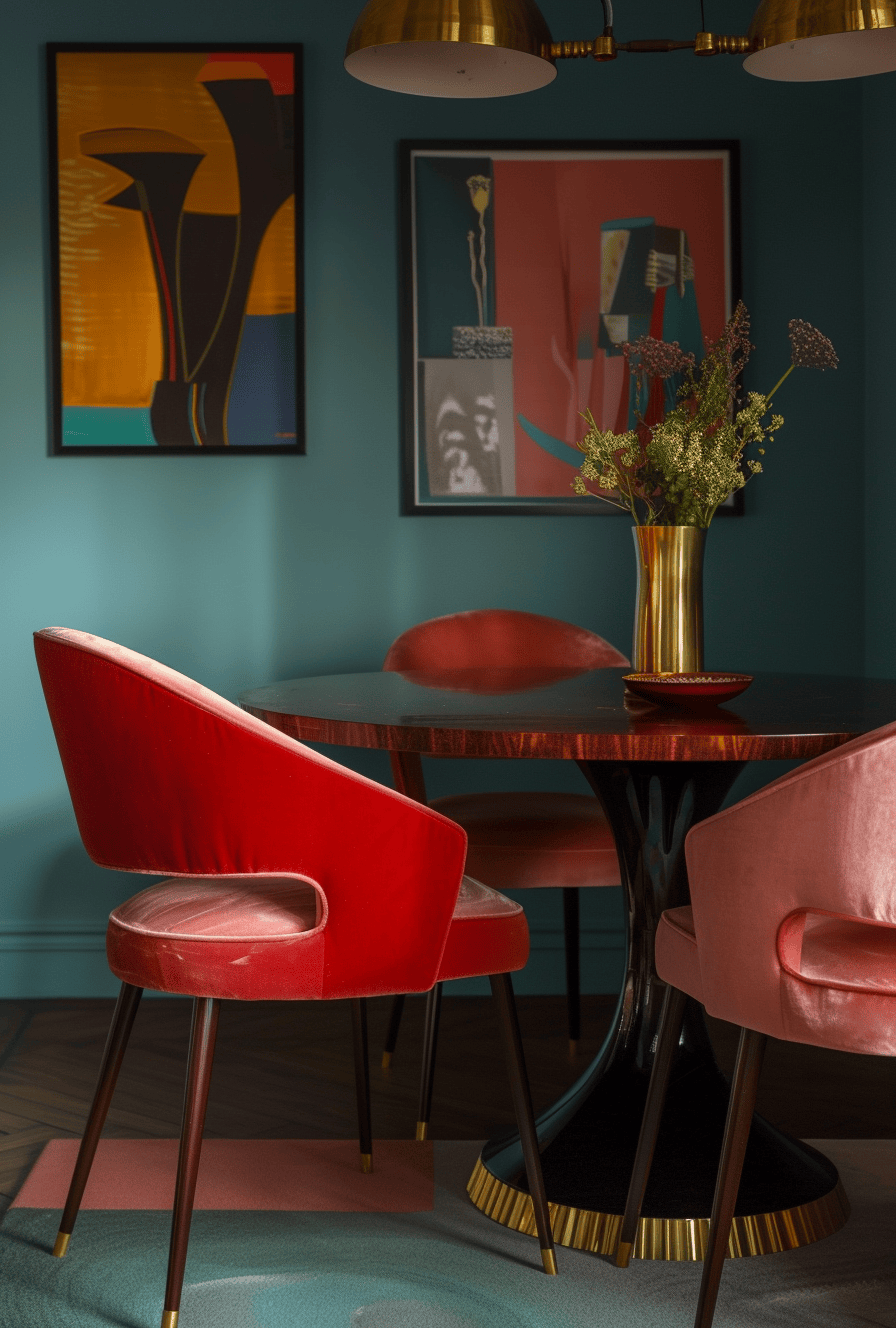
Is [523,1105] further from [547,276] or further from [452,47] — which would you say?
[547,276]

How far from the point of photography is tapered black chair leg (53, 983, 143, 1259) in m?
1.75

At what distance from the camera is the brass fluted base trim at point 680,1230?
1840 mm

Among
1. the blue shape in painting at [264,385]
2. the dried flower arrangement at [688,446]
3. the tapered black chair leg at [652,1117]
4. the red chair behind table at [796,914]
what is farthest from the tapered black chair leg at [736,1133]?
the blue shape in painting at [264,385]

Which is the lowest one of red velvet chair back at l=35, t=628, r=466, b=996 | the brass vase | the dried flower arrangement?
red velvet chair back at l=35, t=628, r=466, b=996

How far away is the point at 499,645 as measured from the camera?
9.25 feet

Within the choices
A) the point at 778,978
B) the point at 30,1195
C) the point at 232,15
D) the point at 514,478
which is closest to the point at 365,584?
the point at 514,478

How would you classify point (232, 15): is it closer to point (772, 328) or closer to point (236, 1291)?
point (772, 328)

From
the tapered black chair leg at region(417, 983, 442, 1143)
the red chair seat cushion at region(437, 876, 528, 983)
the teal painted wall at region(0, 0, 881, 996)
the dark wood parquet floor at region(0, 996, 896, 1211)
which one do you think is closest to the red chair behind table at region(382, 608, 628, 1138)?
the tapered black chair leg at region(417, 983, 442, 1143)

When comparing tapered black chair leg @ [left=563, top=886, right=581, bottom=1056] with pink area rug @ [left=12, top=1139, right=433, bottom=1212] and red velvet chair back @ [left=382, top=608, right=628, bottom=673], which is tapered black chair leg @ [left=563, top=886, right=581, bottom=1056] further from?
pink area rug @ [left=12, top=1139, right=433, bottom=1212]

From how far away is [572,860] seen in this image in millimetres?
2297

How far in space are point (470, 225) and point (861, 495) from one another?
115 cm

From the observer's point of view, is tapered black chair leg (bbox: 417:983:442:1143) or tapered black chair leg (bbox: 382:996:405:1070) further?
tapered black chair leg (bbox: 382:996:405:1070)

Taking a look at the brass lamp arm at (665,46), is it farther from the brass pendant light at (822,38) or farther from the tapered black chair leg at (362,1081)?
the tapered black chair leg at (362,1081)

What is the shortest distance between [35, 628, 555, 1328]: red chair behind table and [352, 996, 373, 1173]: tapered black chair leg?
46 cm
